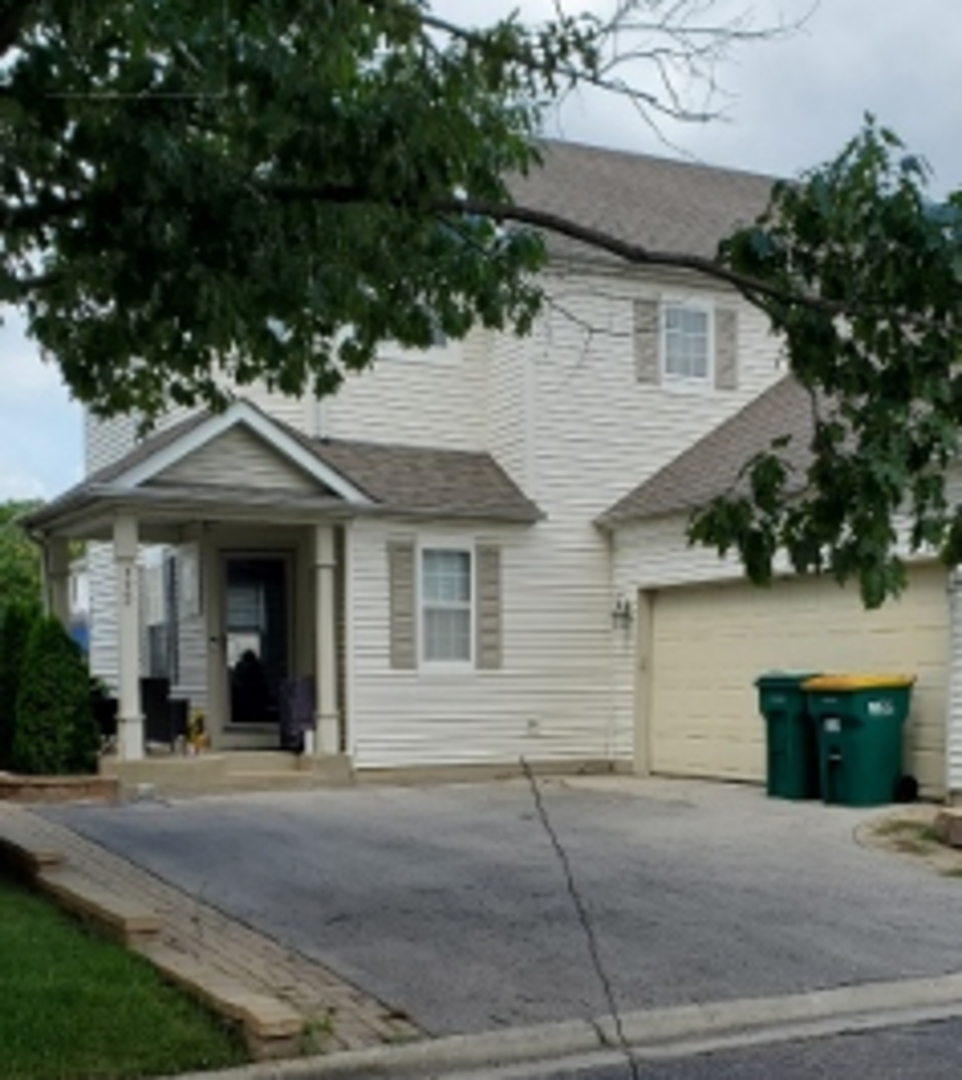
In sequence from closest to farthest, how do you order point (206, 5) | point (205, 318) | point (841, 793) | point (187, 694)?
point (206, 5)
point (205, 318)
point (841, 793)
point (187, 694)

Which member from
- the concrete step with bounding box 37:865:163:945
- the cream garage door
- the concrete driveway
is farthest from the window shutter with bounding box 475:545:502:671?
the concrete step with bounding box 37:865:163:945

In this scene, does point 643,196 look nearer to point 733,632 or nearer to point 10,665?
point 733,632

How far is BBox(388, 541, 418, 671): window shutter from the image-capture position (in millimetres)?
15844

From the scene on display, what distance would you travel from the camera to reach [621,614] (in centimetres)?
1698

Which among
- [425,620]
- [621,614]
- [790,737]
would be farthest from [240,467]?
[790,737]

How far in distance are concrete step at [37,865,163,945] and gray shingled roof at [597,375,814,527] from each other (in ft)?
28.1

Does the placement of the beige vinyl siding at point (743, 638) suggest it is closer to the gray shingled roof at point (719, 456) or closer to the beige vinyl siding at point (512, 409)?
the gray shingled roof at point (719, 456)

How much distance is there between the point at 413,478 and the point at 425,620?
1.62m

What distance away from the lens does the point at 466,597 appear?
16328 millimetres

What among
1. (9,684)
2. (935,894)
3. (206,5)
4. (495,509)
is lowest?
(935,894)

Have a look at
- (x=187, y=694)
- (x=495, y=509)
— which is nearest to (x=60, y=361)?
(x=495, y=509)

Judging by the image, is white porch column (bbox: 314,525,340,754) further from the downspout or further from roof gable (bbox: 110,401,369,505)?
the downspout

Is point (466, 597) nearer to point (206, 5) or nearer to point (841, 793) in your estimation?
point (841, 793)

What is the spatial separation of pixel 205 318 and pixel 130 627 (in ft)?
26.6
